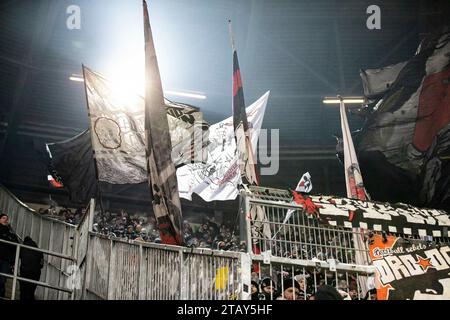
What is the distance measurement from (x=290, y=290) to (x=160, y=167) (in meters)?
2.81

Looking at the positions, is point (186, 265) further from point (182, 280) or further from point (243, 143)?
point (243, 143)

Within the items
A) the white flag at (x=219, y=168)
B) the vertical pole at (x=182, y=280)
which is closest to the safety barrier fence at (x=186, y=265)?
the vertical pole at (x=182, y=280)

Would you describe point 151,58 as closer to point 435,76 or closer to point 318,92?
point 435,76

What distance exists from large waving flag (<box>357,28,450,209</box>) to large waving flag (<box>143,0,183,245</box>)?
5.50m

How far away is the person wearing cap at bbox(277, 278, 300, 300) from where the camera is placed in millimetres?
7324

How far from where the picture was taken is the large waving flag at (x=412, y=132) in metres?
11.6

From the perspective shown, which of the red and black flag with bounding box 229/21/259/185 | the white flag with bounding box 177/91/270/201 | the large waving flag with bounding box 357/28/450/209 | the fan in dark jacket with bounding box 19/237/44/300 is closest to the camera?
the fan in dark jacket with bounding box 19/237/44/300

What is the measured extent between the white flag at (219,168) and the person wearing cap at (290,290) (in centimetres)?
670

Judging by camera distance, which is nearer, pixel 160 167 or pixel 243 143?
pixel 160 167

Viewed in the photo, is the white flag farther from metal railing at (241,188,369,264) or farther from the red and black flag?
metal railing at (241,188,369,264)

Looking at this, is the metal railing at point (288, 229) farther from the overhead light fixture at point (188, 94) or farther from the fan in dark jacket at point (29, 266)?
the overhead light fixture at point (188, 94)

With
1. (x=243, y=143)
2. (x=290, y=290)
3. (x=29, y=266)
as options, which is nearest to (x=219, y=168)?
(x=243, y=143)

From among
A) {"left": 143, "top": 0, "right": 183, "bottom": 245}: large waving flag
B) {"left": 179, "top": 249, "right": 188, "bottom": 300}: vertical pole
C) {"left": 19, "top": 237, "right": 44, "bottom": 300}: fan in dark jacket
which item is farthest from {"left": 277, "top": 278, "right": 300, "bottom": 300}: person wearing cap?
{"left": 19, "top": 237, "right": 44, "bottom": 300}: fan in dark jacket

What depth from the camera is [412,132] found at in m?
12.4
